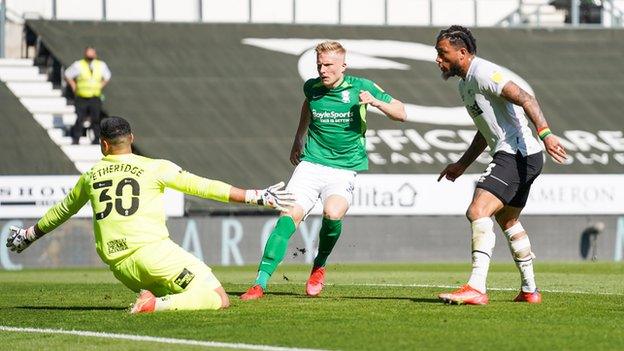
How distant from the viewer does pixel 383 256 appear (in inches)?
1024

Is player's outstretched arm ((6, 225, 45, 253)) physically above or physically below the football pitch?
above

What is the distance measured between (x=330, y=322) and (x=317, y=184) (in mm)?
3278

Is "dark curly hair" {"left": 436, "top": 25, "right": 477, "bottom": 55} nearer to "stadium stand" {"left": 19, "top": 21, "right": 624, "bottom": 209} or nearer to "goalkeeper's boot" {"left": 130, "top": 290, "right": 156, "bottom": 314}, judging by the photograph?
"goalkeeper's boot" {"left": 130, "top": 290, "right": 156, "bottom": 314}

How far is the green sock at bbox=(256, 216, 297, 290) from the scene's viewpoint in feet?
39.2

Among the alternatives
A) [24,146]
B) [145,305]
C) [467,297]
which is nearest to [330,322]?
[145,305]

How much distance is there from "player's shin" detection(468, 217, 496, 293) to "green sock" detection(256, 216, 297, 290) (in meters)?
1.87

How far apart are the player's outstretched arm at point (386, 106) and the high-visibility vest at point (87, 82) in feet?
54.4

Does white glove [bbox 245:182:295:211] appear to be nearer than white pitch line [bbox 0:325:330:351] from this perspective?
No

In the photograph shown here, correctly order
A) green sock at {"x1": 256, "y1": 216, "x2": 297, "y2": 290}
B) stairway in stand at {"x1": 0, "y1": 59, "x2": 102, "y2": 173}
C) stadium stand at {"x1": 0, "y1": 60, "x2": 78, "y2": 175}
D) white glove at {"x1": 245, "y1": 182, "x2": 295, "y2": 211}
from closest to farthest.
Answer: white glove at {"x1": 245, "y1": 182, "x2": 295, "y2": 211}
green sock at {"x1": 256, "y1": 216, "x2": 297, "y2": 290}
stadium stand at {"x1": 0, "y1": 60, "x2": 78, "y2": 175}
stairway in stand at {"x1": 0, "y1": 59, "x2": 102, "y2": 173}

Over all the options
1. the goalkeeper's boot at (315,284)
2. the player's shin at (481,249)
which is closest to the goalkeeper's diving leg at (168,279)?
the player's shin at (481,249)

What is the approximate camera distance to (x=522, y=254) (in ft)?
37.4

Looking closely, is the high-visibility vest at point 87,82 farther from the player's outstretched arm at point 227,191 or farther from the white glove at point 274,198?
the white glove at point 274,198

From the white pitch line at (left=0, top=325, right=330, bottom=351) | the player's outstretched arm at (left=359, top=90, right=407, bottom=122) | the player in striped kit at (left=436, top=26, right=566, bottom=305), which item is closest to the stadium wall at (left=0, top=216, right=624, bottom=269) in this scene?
the player's outstretched arm at (left=359, top=90, right=407, bottom=122)

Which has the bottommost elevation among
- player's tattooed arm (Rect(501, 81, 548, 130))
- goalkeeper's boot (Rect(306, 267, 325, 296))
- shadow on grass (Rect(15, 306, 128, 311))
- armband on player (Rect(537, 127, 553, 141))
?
goalkeeper's boot (Rect(306, 267, 325, 296))
